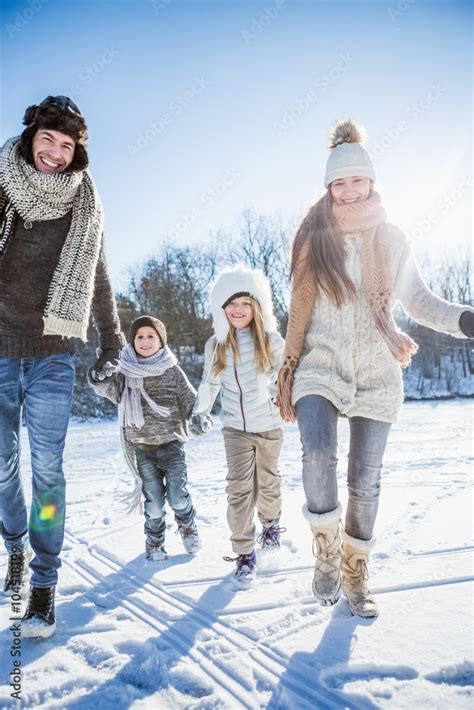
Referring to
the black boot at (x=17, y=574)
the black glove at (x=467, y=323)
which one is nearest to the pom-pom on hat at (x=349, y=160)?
the black glove at (x=467, y=323)

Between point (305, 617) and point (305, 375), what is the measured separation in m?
1.10

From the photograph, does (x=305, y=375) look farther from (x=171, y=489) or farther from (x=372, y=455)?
(x=171, y=489)

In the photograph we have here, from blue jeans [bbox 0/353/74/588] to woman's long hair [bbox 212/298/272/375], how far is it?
1.36 meters

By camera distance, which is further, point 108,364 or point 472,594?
point 108,364

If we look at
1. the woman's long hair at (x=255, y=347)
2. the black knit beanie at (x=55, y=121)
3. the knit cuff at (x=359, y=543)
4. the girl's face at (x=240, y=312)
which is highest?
the black knit beanie at (x=55, y=121)

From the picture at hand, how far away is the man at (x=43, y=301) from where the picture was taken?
244cm

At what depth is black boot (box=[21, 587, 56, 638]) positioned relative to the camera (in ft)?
7.52

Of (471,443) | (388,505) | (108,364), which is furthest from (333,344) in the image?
(471,443)

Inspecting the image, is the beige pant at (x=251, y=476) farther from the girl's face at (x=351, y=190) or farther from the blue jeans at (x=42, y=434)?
the girl's face at (x=351, y=190)

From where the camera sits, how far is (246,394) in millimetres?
3623

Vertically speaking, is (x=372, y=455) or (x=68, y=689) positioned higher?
(x=372, y=455)

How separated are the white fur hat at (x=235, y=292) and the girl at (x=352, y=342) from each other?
3.86ft

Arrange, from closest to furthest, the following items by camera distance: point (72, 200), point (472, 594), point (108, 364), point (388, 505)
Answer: point (472, 594) → point (72, 200) → point (108, 364) → point (388, 505)

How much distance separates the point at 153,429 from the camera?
3.90m
